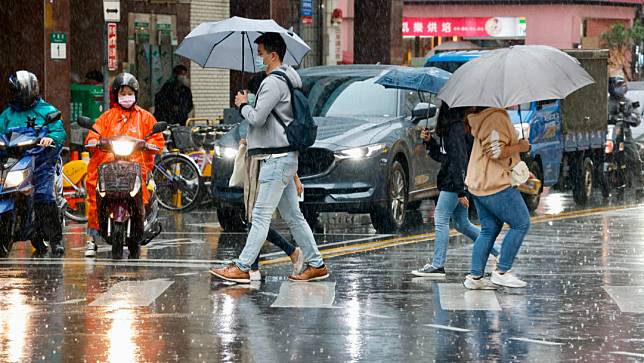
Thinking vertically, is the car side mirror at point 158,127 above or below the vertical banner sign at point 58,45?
below

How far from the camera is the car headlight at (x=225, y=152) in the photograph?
1823 centimetres

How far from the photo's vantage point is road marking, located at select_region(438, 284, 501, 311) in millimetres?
12008

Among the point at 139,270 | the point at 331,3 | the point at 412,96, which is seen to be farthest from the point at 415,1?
the point at 139,270

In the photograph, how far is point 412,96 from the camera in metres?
19.7

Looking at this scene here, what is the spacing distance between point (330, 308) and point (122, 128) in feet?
14.4

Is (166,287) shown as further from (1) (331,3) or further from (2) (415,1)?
(2) (415,1)

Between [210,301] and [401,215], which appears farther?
[401,215]

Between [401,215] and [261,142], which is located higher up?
[261,142]

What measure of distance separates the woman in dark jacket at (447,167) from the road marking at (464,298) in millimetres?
775

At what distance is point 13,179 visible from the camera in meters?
15.5

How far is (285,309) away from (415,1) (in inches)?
2230

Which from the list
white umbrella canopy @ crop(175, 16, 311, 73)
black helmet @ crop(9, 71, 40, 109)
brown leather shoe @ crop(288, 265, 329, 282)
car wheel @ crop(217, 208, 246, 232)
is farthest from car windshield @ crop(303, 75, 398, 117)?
brown leather shoe @ crop(288, 265, 329, 282)

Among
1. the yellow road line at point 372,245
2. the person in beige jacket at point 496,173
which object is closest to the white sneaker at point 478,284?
the person in beige jacket at point 496,173

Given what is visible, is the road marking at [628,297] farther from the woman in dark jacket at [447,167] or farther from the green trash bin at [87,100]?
the green trash bin at [87,100]
